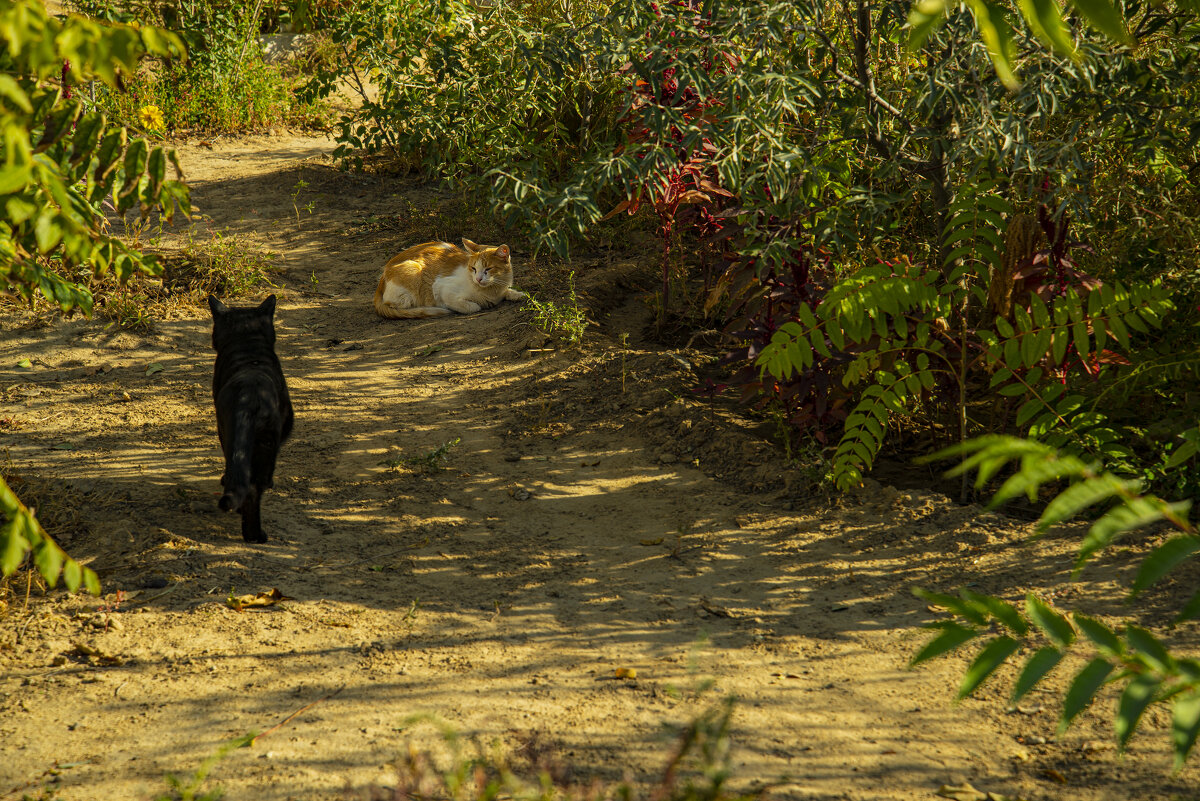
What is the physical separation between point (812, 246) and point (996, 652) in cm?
336

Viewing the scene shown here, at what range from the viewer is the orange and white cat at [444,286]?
6.76 meters

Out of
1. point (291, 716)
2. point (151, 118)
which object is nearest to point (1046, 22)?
point (291, 716)

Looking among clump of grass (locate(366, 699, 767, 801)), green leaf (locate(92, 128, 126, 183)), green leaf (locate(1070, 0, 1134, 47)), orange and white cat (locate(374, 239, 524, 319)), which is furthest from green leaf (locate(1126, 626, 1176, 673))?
orange and white cat (locate(374, 239, 524, 319))

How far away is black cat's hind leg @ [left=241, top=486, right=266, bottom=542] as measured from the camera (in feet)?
12.6

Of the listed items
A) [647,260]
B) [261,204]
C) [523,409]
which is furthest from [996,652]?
[261,204]

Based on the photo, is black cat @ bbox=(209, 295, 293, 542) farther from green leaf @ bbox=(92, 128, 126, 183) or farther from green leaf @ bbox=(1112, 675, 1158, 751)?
green leaf @ bbox=(1112, 675, 1158, 751)

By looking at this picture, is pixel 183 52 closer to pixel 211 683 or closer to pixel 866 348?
pixel 211 683

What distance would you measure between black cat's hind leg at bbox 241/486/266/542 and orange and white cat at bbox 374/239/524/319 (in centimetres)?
311

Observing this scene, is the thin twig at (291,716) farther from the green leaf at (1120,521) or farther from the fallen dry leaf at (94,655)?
the green leaf at (1120,521)

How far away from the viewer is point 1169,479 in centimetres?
379

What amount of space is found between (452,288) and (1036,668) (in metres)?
5.87

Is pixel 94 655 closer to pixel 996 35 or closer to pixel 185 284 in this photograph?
pixel 996 35

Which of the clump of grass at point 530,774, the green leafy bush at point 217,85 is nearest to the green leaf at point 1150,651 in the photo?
the clump of grass at point 530,774

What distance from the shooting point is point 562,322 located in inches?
235
